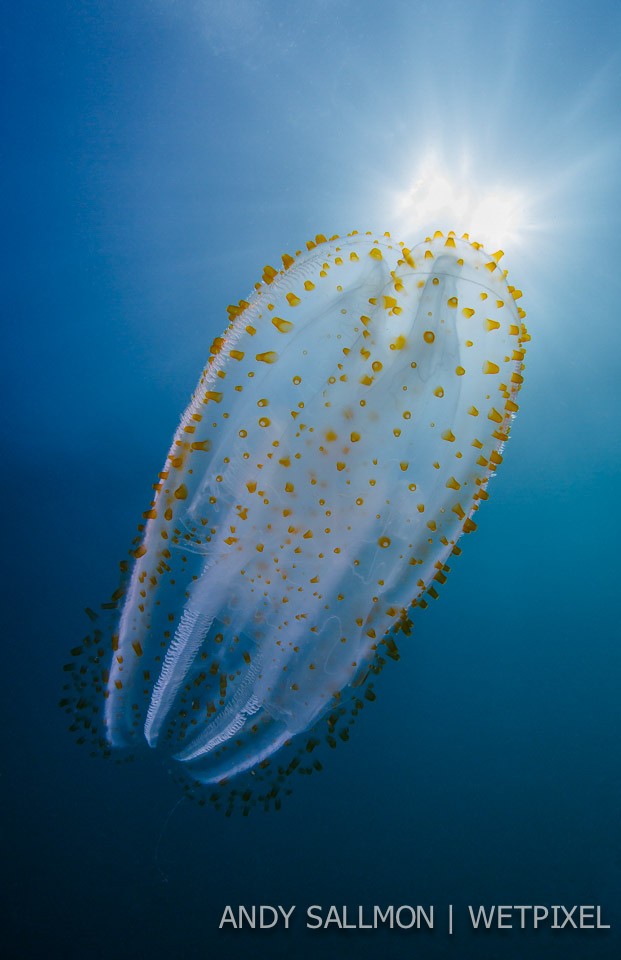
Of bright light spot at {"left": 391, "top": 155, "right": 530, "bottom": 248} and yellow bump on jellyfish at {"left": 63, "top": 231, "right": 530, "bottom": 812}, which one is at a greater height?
bright light spot at {"left": 391, "top": 155, "right": 530, "bottom": 248}

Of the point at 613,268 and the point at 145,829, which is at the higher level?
the point at 613,268

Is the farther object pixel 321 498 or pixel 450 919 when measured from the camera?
pixel 450 919

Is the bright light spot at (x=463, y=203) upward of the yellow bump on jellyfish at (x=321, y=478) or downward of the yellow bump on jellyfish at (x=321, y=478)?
upward

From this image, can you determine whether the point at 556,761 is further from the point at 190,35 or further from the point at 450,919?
the point at 190,35

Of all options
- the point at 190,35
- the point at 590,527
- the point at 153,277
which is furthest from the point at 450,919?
the point at 190,35

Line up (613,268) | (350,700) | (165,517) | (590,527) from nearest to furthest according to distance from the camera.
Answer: (165,517) < (350,700) < (613,268) < (590,527)

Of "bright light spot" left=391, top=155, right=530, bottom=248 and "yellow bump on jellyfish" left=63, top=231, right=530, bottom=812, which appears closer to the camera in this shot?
"yellow bump on jellyfish" left=63, top=231, right=530, bottom=812
